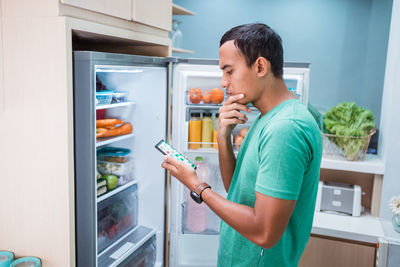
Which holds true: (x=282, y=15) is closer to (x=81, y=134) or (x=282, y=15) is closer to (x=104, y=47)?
(x=104, y=47)

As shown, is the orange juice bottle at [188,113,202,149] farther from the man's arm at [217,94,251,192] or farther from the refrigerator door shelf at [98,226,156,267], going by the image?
the man's arm at [217,94,251,192]

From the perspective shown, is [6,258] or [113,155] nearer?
[6,258]

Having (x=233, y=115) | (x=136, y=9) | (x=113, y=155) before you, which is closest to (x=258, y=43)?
(x=233, y=115)

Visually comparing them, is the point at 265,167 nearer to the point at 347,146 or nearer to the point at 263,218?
the point at 263,218

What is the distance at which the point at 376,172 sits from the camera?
7.41ft

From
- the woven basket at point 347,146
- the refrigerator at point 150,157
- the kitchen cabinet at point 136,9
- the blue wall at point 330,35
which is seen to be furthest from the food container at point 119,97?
the blue wall at point 330,35

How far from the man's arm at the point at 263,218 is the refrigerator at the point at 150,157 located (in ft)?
3.29

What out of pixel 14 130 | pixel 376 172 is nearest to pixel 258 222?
pixel 14 130

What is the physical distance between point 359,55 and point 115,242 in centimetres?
296

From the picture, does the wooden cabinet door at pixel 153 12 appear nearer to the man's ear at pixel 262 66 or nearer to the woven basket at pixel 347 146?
the man's ear at pixel 262 66

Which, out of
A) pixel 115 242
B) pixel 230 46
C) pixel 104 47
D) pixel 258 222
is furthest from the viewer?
pixel 104 47

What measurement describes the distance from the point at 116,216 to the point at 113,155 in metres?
0.37

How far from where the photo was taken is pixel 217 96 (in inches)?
84.3

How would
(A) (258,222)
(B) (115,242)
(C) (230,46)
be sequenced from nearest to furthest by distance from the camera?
(A) (258,222) → (C) (230,46) → (B) (115,242)
